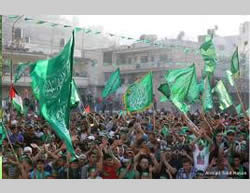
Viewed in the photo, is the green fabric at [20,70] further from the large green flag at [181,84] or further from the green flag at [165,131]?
the green flag at [165,131]

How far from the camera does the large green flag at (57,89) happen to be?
6254 millimetres

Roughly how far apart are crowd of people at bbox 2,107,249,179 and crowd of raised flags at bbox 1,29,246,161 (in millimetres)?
501

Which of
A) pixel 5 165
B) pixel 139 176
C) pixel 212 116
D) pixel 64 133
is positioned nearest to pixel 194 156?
pixel 139 176

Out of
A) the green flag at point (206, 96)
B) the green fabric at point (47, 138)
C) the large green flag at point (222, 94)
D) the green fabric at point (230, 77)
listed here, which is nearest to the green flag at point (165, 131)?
the green flag at point (206, 96)

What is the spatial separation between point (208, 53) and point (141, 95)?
4.76 ft

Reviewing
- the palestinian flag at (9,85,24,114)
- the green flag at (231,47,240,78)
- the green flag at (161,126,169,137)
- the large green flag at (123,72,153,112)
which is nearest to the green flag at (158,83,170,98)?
the large green flag at (123,72,153,112)

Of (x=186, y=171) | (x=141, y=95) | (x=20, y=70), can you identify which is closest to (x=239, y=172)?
(x=186, y=171)

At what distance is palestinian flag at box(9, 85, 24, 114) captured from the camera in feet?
27.7

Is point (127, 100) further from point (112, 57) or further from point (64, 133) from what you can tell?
point (64, 133)

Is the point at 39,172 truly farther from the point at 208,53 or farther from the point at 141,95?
the point at 208,53

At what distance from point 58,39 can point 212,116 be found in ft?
11.1

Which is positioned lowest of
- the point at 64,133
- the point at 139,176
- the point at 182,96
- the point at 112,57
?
the point at 139,176

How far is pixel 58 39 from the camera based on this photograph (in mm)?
8688

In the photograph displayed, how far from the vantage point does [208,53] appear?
Result: 8609mm
